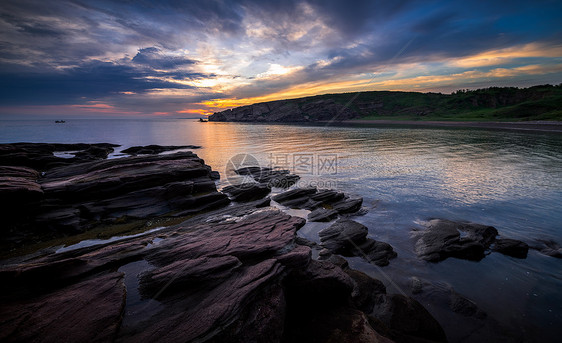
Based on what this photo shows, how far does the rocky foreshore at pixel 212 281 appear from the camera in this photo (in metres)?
5.94

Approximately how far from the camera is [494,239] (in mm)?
13703

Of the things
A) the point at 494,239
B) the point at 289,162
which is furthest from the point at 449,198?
the point at 289,162

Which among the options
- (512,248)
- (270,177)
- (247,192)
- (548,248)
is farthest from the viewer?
(270,177)

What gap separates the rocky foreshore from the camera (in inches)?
234

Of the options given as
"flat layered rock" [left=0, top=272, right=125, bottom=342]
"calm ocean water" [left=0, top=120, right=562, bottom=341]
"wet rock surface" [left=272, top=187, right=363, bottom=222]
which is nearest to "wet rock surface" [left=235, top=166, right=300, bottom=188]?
"calm ocean water" [left=0, top=120, right=562, bottom=341]

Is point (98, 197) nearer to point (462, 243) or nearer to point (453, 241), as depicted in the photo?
point (453, 241)

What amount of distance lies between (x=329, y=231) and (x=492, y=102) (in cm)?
23884

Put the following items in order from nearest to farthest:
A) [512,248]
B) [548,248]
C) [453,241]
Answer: [512,248] → [548,248] → [453,241]

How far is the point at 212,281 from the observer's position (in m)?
7.48

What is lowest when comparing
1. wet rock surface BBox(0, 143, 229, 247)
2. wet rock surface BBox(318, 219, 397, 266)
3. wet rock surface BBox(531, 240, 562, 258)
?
wet rock surface BBox(531, 240, 562, 258)

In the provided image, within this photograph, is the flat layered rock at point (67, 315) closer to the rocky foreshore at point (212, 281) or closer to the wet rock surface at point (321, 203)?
the rocky foreshore at point (212, 281)

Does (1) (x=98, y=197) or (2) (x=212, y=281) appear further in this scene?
(1) (x=98, y=197)

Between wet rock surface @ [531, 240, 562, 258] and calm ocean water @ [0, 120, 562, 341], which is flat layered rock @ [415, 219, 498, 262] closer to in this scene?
calm ocean water @ [0, 120, 562, 341]

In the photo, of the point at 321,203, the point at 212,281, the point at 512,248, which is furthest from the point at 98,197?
the point at 512,248
